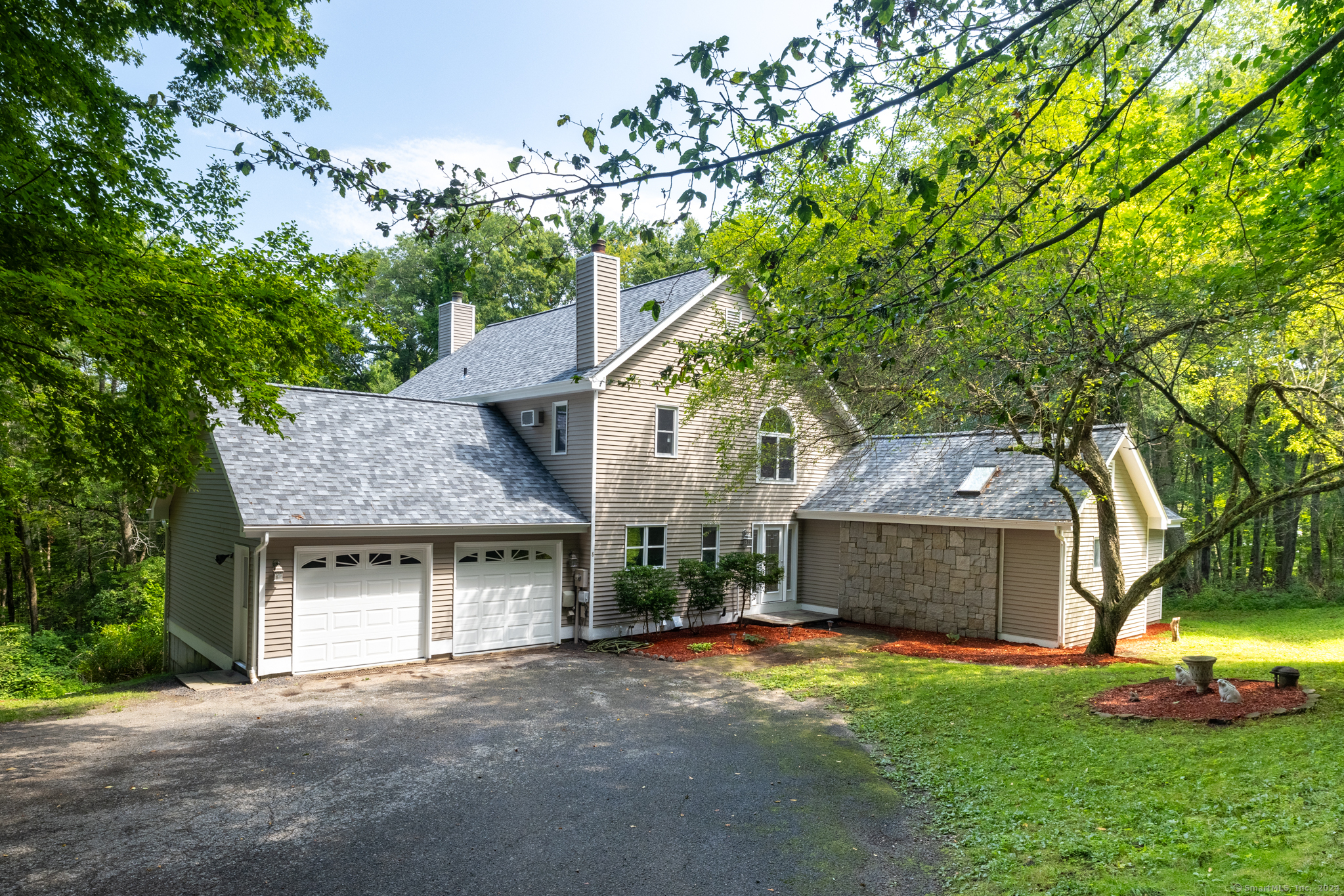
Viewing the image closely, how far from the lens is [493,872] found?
5770 mm

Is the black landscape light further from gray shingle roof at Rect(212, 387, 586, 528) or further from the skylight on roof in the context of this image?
gray shingle roof at Rect(212, 387, 586, 528)

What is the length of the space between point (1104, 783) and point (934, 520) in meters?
10.1

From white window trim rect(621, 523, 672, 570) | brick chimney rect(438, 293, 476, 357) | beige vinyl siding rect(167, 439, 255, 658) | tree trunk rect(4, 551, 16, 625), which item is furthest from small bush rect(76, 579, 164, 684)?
brick chimney rect(438, 293, 476, 357)

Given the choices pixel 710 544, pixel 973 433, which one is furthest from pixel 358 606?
pixel 973 433

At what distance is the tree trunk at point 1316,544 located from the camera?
24.6m

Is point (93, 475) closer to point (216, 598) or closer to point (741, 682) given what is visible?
point (216, 598)

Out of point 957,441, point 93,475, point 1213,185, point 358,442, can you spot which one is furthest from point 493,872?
point 957,441

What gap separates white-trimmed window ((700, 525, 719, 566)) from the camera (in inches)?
693

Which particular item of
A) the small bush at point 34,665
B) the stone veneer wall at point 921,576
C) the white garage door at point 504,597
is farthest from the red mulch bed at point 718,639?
the small bush at point 34,665

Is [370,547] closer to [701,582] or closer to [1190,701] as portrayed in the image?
[701,582]

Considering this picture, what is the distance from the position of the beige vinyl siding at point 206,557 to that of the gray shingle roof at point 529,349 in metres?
5.88

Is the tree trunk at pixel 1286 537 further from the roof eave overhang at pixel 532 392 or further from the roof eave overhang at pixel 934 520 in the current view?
the roof eave overhang at pixel 532 392

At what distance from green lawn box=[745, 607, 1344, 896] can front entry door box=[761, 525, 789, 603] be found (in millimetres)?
Result: 7255

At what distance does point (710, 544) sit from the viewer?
58.2ft
